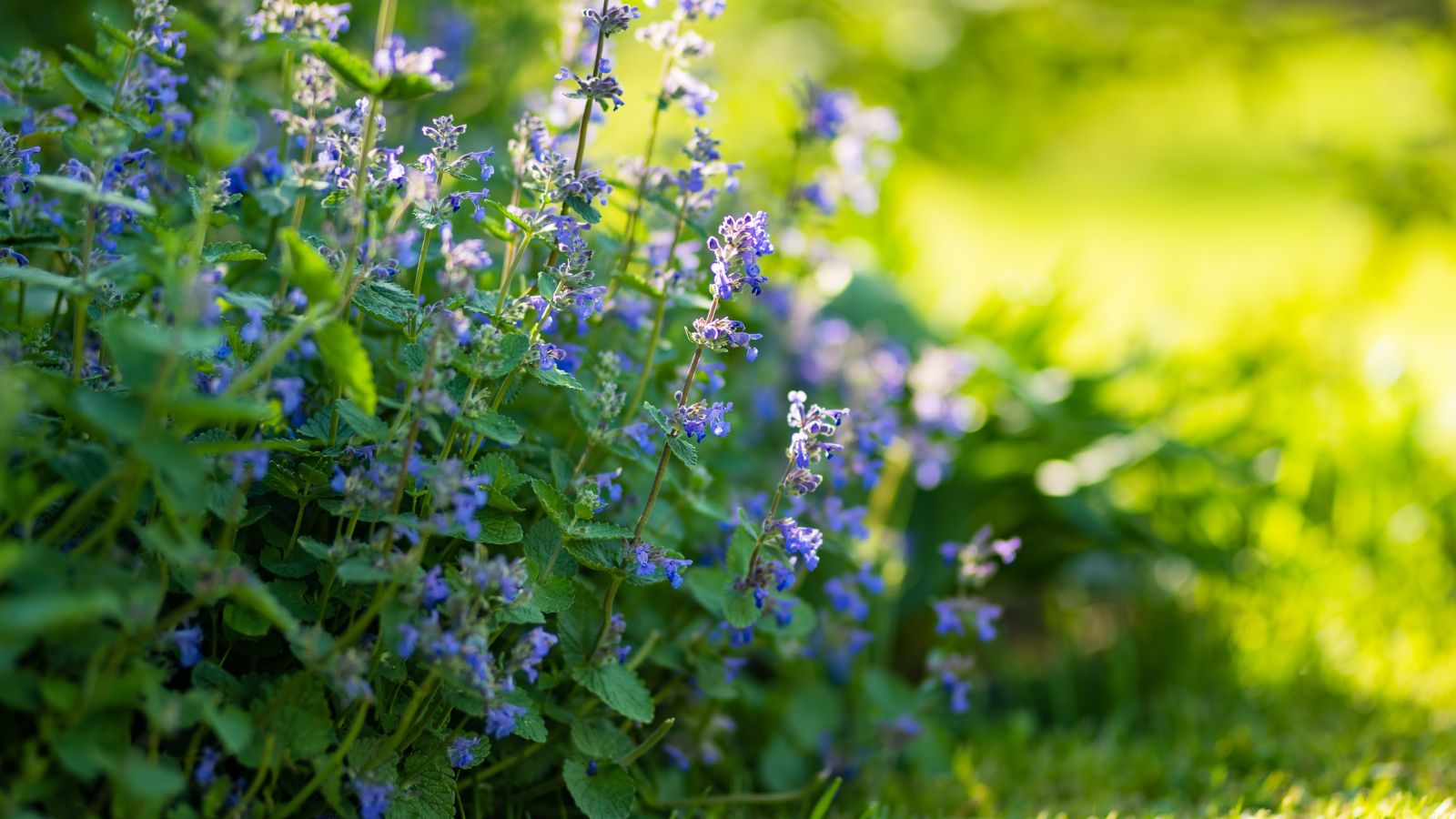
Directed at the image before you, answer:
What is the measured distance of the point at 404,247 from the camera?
1.22m

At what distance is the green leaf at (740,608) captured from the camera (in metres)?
1.38

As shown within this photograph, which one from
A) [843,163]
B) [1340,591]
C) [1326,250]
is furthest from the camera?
[1326,250]

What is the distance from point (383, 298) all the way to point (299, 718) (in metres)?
0.45

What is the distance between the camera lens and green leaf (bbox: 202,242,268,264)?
1.23m

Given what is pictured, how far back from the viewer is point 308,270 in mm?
1052

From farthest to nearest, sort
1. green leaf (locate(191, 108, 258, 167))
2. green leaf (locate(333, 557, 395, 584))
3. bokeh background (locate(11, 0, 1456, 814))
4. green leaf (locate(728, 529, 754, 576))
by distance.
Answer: bokeh background (locate(11, 0, 1456, 814))
green leaf (locate(728, 529, 754, 576))
green leaf (locate(333, 557, 395, 584))
green leaf (locate(191, 108, 258, 167))

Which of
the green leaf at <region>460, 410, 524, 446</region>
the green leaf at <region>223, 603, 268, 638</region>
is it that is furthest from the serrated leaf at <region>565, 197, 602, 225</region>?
the green leaf at <region>223, 603, 268, 638</region>

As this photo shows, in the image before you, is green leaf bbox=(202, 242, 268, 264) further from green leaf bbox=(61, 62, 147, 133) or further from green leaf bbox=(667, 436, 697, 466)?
green leaf bbox=(667, 436, 697, 466)

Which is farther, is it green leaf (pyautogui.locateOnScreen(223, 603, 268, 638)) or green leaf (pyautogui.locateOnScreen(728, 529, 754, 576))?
green leaf (pyautogui.locateOnScreen(728, 529, 754, 576))

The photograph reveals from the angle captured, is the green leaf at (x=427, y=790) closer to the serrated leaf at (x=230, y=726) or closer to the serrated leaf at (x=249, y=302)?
the serrated leaf at (x=230, y=726)

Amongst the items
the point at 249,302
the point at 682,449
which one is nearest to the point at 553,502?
the point at 682,449

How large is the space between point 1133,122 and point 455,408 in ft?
35.0

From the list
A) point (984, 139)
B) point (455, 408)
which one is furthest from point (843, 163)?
point (984, 139)

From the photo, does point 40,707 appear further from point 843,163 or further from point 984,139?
point 984,139
